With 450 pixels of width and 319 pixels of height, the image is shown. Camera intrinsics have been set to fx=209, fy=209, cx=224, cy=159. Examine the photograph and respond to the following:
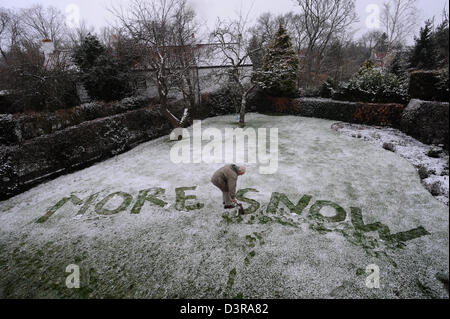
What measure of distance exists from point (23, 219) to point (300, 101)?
18.0m

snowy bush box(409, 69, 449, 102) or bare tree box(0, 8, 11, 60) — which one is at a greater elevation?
bare tree box(0, 8, 11, 60)

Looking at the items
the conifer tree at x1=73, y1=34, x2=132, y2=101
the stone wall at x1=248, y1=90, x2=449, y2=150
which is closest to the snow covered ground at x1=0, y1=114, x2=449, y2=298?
the stone wall at x1=248, y1=90, x2=449, y2=150

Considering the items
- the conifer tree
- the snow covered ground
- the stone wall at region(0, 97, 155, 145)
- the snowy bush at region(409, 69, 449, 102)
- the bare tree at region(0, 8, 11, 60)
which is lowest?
the snow covered ground

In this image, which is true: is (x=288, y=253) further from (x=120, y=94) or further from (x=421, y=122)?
(x=120, y=94)

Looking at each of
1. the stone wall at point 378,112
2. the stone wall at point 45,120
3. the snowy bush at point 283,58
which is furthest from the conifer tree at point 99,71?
the stone wall at point 378,112

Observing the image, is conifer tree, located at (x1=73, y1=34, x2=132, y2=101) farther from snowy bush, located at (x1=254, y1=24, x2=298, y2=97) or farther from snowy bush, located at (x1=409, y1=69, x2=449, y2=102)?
snowy bush, located at (x1=409, y1=69, x2=449, y2=102)

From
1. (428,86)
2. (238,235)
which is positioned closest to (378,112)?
(428,86)

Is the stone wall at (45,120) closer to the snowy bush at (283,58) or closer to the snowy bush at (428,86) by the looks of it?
the snowy bush at (283,58)

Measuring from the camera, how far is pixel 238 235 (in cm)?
529

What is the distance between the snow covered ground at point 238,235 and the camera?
410cm

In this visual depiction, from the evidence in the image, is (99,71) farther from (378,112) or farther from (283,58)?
(378,112)

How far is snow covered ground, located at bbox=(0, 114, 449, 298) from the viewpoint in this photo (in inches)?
161

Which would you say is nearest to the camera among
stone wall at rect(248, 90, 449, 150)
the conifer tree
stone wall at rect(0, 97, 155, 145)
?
stone wall at rect(0, 97, 155, 145)
